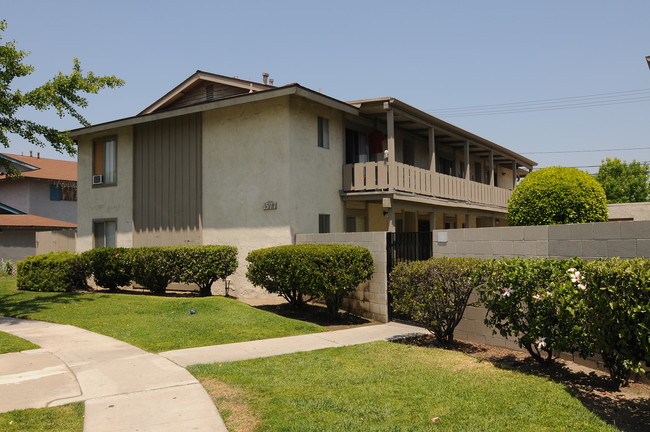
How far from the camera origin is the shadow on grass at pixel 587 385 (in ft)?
17.5

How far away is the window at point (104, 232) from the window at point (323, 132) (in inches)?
351

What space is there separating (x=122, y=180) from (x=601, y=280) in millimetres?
17885

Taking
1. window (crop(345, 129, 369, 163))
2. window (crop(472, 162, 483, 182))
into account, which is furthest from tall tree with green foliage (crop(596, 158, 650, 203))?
window (crop(345, 129, 369, 163))

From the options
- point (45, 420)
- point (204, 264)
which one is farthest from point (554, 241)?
point (204, 264)

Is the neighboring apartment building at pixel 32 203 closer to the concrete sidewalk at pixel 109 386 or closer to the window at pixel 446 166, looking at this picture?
the window at pixel 446 166

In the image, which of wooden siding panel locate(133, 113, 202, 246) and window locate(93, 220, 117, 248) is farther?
window locate(93, 220, 117, 248)

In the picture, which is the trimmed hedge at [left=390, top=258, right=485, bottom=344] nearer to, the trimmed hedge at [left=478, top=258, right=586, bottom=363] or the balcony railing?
the trimmed hedge at [left=478, top=258, right=586, bottom=363]

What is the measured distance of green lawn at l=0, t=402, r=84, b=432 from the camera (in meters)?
5.12

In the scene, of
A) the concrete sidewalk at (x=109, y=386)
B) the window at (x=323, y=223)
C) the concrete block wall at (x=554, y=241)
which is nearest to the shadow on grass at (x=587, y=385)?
the concrete block wall at (x=554, y=241)

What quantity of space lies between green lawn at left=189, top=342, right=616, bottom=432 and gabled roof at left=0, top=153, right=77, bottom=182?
2872cm

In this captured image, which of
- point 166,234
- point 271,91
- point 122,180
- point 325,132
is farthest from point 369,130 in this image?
point 122,180

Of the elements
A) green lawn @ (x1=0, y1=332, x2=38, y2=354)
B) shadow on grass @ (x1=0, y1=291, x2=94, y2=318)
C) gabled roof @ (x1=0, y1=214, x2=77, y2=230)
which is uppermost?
gabled roof @ (x1=0, y1=214, x2=77, y2=230)

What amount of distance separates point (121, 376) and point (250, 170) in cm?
973

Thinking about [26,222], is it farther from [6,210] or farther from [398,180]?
[398,180]
